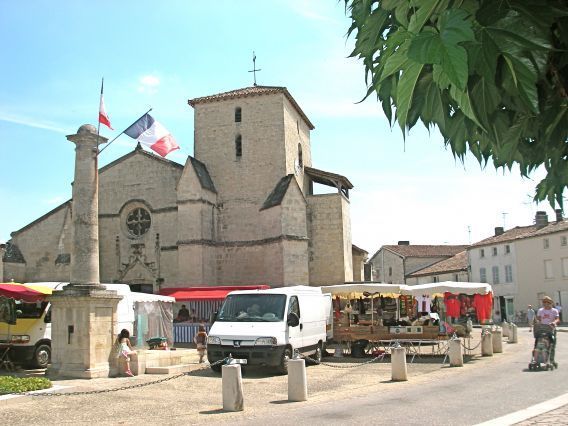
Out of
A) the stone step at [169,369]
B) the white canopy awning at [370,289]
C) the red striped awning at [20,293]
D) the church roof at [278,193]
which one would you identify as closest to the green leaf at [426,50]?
the stone step at [169,369]

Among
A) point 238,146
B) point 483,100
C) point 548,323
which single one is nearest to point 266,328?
point 548,323

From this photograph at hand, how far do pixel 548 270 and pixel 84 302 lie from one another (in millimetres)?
41231

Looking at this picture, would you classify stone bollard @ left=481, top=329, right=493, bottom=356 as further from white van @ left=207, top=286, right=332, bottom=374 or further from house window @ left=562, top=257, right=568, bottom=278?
house window @ left=562, top=257, right=568, bottom=278

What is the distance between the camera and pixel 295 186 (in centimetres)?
3053

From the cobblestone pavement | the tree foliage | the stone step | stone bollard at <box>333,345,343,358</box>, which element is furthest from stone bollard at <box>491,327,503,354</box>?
the tree foliage

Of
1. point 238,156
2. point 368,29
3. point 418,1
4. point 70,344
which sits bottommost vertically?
point 70,344

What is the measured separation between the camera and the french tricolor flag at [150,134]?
60.8ft

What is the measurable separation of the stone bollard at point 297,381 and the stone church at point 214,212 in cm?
1957

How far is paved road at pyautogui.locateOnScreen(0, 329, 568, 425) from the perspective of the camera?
902 cm

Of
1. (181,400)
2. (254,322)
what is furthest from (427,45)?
(254,322)

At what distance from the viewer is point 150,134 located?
1883 cm

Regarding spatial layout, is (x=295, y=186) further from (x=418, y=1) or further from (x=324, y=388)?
(x=418, y=1)

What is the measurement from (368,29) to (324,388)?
1124cm

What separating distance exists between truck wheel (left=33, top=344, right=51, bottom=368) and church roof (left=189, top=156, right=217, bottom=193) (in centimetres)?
1520
